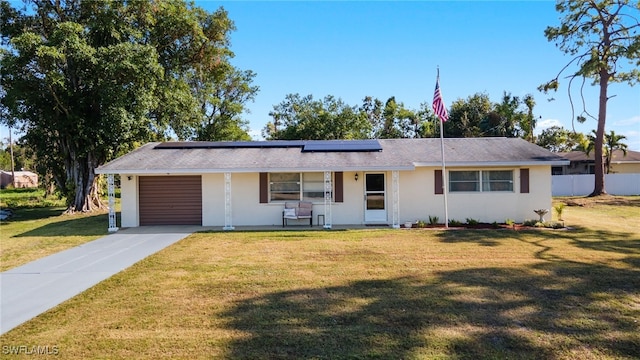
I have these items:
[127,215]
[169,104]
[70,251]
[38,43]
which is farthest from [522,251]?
[38,43]

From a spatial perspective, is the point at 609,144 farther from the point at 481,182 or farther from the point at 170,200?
the point at 170,200

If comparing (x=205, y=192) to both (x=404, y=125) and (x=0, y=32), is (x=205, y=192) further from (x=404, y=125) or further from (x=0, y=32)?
(x=404, y=125)

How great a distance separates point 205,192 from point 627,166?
37.3m

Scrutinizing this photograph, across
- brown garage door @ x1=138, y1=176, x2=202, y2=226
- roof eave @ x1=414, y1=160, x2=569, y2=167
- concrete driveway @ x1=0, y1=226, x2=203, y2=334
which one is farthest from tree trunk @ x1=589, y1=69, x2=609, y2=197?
concrete driveway @ x1=0, y1=226, x2=203, y2=334

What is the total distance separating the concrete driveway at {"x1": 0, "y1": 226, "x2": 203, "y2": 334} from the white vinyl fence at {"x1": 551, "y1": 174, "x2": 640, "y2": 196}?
2719 cm

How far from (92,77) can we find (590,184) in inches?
1260

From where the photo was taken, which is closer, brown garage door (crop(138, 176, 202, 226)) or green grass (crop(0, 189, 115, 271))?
green grass (crop(0, 189, 115, 271))

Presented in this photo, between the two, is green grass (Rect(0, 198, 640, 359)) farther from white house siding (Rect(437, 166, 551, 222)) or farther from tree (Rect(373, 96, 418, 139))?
A: tree (Rect(373, 96, 418, 139))

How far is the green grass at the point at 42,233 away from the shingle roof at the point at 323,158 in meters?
2.36

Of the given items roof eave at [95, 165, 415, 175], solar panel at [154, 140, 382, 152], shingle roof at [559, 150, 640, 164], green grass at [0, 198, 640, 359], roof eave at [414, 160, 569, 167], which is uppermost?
shingle roof at [559, 150, 640, 164]

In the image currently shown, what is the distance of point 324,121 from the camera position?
31.2 metres

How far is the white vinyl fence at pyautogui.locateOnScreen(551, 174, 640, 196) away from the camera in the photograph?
2722cm

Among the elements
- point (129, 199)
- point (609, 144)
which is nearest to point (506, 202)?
point (129, 199)

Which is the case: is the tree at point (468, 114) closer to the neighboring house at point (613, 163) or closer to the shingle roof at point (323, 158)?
the neighboring house at point (613, 163)
